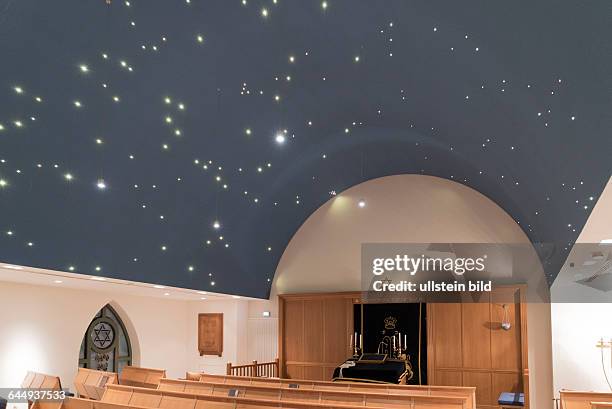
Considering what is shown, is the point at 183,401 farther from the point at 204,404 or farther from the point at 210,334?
the point at 210,334

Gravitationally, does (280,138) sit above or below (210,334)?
above

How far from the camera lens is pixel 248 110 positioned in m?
9.48

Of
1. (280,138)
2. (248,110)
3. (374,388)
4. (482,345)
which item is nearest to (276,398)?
(374,388)

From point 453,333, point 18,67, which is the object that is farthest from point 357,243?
point 18,67

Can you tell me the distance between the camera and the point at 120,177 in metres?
8.57

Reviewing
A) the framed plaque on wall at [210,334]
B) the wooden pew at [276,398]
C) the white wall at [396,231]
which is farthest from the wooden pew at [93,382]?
the white wall at [396,231]

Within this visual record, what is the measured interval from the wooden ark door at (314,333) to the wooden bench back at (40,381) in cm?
561

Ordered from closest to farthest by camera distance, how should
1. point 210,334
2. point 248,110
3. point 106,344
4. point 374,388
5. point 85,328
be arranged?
point 374,388
point 248,110
point 85,328
point 106,344
point 210,334

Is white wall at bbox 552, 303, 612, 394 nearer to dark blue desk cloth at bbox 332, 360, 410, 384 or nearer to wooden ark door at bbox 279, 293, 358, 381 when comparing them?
dark blue desk cloth at bbox 332, 360, 410, 384

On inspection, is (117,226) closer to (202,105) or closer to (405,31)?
(202,105)

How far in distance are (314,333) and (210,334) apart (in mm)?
2844

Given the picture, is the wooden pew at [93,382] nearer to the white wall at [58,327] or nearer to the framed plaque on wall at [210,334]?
the white wall at [58,327]

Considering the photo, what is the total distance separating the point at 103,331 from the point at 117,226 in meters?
5.40

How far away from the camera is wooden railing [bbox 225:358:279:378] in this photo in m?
13.3
